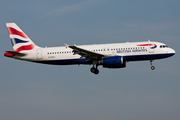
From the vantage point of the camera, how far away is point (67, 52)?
48562 mm

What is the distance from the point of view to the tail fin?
2010 inches

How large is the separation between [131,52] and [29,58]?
54.0 ft

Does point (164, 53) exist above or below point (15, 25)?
below

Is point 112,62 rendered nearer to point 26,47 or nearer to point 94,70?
point 94,70

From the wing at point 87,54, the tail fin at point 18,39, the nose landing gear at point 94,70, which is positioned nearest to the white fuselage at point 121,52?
the wing at point 87,54

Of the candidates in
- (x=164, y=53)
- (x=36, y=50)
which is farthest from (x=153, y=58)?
(x=36, y=50)

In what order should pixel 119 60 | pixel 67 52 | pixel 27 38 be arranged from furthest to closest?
pixel 27 38
pixel 67 52
pixel 119 60

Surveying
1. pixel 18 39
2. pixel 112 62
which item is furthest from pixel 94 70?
pixel 18 39

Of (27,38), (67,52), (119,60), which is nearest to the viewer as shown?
(119,60)

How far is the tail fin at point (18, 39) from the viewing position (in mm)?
51062

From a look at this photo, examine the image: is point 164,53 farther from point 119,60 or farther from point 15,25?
point 15,25

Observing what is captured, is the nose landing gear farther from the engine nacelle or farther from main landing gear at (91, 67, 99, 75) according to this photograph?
the engine nacelle

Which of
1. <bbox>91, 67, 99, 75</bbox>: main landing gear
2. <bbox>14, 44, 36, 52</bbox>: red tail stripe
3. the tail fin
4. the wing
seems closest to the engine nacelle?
Answer: the wing

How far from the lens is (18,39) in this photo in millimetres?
51625
